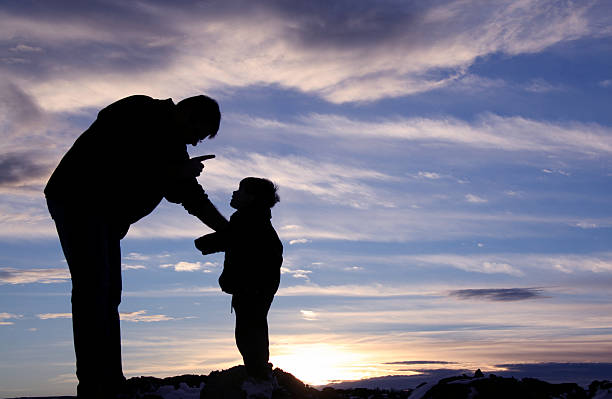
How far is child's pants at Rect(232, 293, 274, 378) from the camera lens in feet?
25.1

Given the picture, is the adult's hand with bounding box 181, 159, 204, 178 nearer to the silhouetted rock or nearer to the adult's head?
the adult's head

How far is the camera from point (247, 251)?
780cm

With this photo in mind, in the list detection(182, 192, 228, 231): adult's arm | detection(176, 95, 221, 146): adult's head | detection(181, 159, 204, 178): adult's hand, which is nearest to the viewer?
detection(176, 95, 221, 146): adult's head

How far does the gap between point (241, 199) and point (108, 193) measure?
2114mm

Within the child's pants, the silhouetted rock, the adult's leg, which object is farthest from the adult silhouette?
the silhouetted rock

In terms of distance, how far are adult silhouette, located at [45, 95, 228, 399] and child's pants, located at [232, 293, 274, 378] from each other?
1.66 m

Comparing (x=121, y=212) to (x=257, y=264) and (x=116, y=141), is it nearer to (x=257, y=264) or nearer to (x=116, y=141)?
(x=116, y=141)

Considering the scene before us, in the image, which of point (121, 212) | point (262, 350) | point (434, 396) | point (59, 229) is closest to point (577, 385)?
point (434, 396)

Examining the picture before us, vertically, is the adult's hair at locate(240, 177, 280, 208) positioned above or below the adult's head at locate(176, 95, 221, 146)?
below

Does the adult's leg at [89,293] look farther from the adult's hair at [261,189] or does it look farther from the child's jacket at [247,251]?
the adult's hair at [261,189]

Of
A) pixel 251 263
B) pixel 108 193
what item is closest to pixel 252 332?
pixel 251 263

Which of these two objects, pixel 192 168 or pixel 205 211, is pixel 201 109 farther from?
pixel 205 211

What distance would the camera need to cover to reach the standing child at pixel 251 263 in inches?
302

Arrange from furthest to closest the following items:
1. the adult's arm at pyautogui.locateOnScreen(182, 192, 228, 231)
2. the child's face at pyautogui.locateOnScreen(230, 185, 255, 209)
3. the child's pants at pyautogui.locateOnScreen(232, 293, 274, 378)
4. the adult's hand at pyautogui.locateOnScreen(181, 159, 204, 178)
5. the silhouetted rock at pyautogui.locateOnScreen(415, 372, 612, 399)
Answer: the child's face at pyautogui.locateOnScreen(230, 185, 255, 209), the child's pants at pyautogui.locateOnScreen(232, 293, 274, 378), the adult's arm at pyautogui.locateOnScreen(182, 192, 228, 231), the adult's hand at pyautogui.locateOnScreen(181, 159, 204, 178), the silhouetted rock at pyautogui.locateOnScreen(415, 372, 612, 399)
